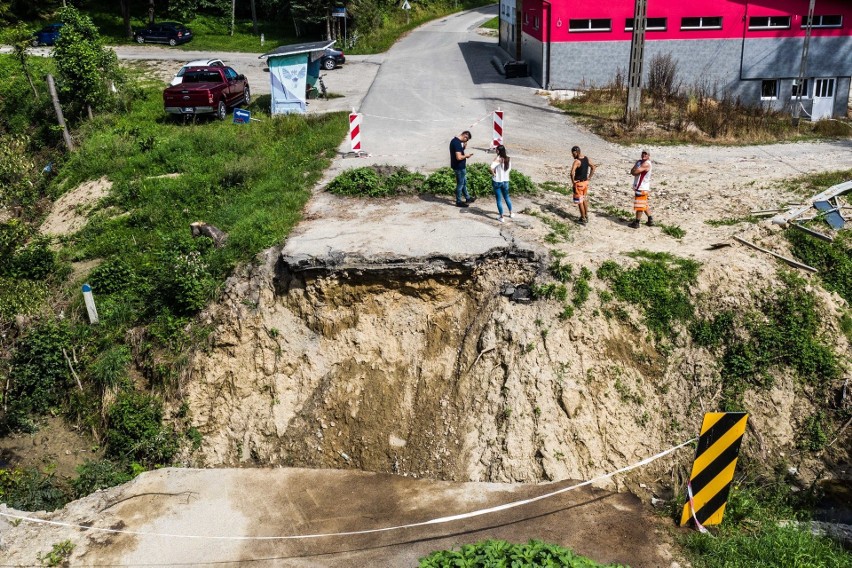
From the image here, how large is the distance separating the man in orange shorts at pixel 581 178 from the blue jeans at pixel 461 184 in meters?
2.19

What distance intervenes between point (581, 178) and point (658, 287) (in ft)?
9.97

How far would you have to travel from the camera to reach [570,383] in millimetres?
12016

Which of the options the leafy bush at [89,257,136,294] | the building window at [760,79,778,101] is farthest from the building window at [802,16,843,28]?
the leafy bush at [89,257,136,294]

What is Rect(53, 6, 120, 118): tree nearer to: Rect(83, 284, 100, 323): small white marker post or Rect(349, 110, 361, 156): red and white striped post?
Rect(349, 110, 361, 156): red and white striped post

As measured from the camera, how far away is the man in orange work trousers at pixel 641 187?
1474cm

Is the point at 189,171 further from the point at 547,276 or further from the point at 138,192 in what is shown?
the point at 547,276

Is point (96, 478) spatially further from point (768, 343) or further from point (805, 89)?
point (805, 89)

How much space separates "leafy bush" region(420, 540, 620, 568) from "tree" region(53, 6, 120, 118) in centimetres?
2257

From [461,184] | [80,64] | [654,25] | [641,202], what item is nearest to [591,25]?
[654,25]

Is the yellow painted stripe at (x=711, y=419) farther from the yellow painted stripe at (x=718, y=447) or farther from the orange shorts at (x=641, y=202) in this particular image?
the orange shorts at (x=641, y=202)

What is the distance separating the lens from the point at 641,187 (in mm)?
14883

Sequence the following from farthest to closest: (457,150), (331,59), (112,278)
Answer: (331,59) < (112,278) < (457,150)

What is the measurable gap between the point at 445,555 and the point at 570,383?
5.45 metres

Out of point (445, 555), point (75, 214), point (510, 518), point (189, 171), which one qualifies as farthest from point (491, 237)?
point (75, 214)
